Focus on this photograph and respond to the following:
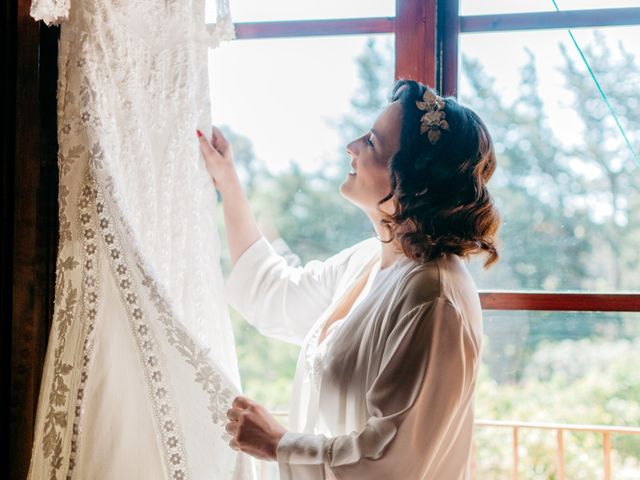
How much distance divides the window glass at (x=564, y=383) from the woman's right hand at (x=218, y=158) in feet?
2.60

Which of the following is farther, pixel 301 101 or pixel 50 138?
pixel 301 101

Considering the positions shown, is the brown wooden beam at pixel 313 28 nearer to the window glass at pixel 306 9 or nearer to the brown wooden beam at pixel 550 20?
the window glass at pixel 306 9

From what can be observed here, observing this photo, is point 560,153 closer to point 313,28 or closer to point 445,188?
point 445,188

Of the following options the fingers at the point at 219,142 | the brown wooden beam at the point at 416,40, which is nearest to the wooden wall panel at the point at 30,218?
the fingers at the point at 219,142

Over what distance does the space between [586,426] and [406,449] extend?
86cm

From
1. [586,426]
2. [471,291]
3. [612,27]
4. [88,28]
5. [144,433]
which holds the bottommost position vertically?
[586,426]

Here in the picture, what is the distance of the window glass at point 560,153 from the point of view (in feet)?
6.15

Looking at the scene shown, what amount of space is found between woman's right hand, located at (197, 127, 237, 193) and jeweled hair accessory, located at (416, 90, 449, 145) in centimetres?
50

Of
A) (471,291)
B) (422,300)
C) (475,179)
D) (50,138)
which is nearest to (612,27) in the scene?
(475,179)

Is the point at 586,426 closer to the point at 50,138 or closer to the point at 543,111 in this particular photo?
the point at 543,111

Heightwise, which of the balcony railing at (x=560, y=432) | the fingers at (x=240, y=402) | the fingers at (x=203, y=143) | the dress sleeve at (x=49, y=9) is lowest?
the balcony railing at (x=560, y=432)

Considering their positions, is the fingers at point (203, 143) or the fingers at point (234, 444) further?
the fingers at point (203, 143)

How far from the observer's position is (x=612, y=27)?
1868 mm

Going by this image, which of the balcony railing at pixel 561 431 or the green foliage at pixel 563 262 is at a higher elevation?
the green foliage at pixel 563 262
